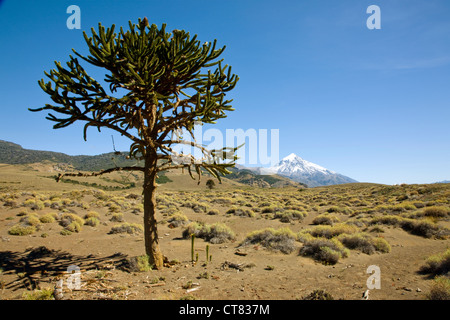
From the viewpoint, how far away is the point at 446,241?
11609 mm

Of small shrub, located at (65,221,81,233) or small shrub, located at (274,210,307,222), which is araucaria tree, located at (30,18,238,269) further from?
small shrub, located at (274,210,307,222)

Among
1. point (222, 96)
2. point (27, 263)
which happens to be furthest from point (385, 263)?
point (27, 263)

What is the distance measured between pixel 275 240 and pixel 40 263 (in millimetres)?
10114

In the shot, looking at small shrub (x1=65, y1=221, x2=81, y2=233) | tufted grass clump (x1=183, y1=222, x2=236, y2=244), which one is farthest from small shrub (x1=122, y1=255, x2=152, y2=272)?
small shrub (x1=65, y1=221, x2=81, y2=233)

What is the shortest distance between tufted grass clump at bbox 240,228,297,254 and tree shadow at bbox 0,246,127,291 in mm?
6584

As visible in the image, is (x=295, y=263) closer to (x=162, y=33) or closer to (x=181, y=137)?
(x=181, y=137)

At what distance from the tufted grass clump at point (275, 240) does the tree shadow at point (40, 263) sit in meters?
6.58

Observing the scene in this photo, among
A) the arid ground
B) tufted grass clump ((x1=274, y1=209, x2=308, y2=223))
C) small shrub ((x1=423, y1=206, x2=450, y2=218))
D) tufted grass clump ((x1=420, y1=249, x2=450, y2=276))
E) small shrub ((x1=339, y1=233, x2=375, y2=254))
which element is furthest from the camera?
tufted grass clump ((x1=274, y1=209, x2=308, y2=223))

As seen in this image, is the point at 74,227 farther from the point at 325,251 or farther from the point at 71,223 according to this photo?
the point at 325,251

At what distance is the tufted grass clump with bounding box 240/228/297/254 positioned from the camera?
33.8 ft

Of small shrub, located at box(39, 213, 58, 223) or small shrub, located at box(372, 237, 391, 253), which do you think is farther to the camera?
small shrub, located at box(39, 213, 58, 223)

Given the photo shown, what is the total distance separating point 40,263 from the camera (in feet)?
26.1

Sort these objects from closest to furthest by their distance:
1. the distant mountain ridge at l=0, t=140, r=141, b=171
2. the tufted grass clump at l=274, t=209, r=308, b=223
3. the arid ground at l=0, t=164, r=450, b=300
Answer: the arid ground at l=0, t=164, r=450, b=300 → the tufted grass clump at l=274, t=209, r=308, b=223 → the distant mountain ridge at l=0, t=140, r=141, b=171
